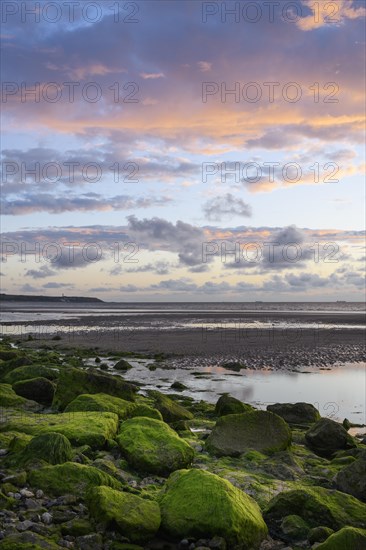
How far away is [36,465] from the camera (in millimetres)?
8797

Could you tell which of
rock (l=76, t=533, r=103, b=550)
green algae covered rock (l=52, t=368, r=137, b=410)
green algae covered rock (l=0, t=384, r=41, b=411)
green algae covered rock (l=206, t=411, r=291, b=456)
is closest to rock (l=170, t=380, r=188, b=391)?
green algae covered rock (l=52, t=368, r=137, b=410)

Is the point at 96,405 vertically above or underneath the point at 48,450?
underneath

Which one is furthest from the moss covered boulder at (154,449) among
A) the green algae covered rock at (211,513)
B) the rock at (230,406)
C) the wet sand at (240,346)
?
the wet sand at (240,346)

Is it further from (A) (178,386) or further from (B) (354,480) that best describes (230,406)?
(A) (178,386)

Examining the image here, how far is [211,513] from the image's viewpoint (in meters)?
7.50

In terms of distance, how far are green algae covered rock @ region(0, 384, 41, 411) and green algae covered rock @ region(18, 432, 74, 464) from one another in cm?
529

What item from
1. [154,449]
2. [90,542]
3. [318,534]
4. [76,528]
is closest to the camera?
[90,542]

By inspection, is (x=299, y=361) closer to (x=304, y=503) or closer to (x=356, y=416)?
(x=356, y=416)

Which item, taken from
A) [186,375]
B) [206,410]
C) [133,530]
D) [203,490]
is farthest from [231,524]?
[186,375]

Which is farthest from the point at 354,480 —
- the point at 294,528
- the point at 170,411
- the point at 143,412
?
the point at 170,411

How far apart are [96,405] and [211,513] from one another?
6164 mm

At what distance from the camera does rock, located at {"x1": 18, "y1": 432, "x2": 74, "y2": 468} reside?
9125 mm

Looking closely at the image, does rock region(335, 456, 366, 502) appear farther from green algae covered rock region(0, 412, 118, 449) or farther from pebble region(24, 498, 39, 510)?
pebble region(24, 498, 39, 510)

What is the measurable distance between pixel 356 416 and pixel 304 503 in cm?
1036
